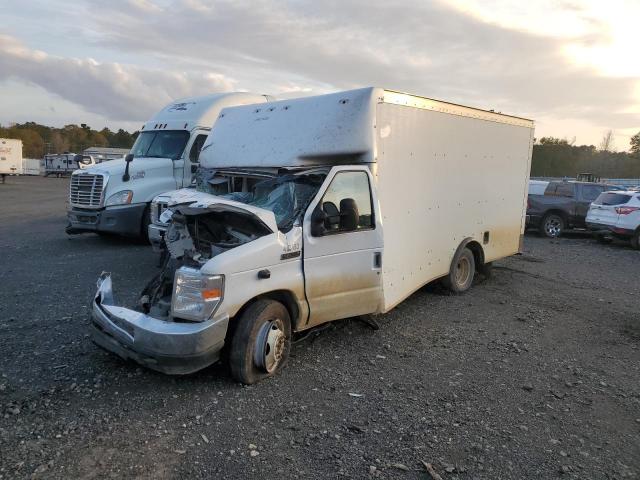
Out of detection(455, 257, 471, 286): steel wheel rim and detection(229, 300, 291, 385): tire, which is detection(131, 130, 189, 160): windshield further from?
detection(229, 300, 291, 385): tire

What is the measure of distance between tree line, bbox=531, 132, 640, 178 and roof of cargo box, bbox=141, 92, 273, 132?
47.9 metres

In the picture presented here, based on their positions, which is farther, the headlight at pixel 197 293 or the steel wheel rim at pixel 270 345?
the steel wheel rim at pixel 270 345

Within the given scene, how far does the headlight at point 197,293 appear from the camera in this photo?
4191 mm

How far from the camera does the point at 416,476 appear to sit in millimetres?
3406

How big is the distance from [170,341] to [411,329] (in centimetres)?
328

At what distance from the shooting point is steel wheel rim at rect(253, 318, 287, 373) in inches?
Answer: 179

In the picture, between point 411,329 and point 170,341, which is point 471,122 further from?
point 170,341

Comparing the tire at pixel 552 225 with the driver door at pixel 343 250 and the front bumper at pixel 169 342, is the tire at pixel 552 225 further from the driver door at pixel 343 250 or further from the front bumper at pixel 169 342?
the front bumper at pixel 169 342

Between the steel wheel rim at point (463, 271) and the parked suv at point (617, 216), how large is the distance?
29.5 feet

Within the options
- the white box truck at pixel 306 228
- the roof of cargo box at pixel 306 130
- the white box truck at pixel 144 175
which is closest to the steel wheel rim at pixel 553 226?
the white box truck at pixel 306 228

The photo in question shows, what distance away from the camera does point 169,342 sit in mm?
4148

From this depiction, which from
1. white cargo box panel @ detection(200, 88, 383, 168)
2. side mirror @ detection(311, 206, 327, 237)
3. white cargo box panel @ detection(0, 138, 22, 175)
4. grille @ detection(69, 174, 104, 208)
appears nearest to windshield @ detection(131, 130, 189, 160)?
grille @ detection(69, 174, 104, 208)

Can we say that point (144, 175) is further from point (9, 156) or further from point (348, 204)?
point (9, 156)

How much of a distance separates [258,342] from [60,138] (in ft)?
315
